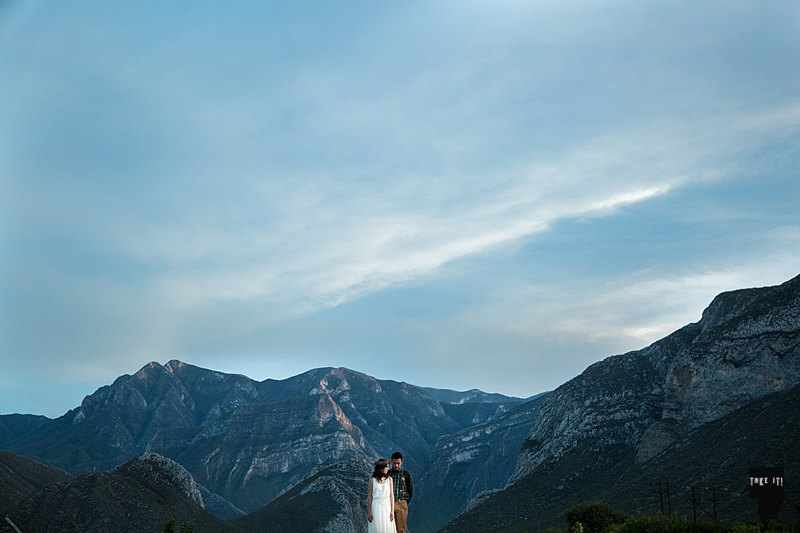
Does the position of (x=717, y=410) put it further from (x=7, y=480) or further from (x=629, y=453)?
(x=7, y=480)

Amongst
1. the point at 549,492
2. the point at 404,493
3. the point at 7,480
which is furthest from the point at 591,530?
the point at 7,480

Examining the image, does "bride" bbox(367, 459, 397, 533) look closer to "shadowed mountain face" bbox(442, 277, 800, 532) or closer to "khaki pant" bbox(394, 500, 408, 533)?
"khaki pant" bbox(394, 500, 408, 533)

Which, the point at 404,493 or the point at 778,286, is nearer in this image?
the point at 404,493

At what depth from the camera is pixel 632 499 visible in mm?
86312

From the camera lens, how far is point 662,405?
417 ft

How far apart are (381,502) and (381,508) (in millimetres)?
180

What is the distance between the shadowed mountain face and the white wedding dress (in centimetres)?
7924

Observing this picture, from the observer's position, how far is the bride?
A: 17.3 meters

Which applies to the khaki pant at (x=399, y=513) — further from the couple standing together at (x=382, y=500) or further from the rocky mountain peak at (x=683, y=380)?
the rocky mountain peak at (x=683, y=380)

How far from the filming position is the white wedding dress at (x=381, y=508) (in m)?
17.3

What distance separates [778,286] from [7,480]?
183389 millimetres

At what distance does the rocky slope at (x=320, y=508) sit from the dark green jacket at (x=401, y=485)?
131m

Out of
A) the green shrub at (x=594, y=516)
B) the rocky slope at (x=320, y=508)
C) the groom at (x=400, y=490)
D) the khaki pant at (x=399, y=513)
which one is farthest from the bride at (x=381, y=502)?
the rocky slope at (x=320, y=508)

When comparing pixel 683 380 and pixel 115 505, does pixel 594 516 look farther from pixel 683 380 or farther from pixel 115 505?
pixel 115 505
